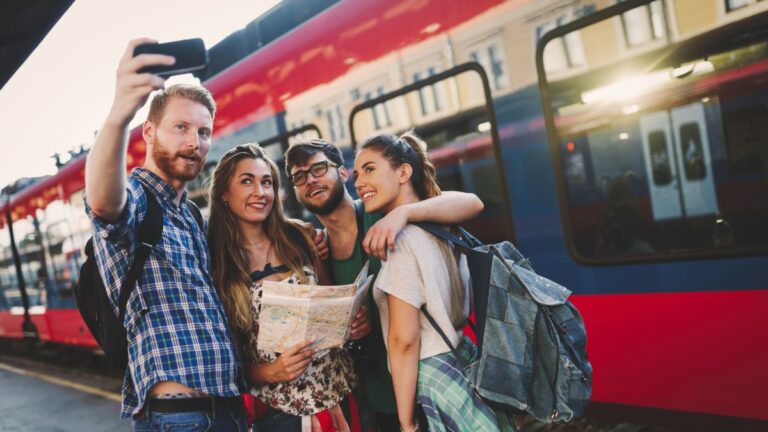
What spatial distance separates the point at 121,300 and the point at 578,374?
1.28 meters

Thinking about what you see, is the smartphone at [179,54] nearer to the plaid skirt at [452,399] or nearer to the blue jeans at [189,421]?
the blue jeans at [189,421]

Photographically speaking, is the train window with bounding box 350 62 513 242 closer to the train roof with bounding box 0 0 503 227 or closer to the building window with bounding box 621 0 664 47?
the train roof with bounding box 0 0 503 227

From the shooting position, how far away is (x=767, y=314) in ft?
7.55

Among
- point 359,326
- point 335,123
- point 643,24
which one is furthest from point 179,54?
point 335,123

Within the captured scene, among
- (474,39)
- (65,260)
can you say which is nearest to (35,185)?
(65,260)

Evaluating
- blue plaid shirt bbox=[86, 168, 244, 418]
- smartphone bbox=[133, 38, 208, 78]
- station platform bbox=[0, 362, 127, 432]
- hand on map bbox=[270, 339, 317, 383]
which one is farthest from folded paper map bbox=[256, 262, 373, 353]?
station platform bbox=[0, 362, 127, 432]

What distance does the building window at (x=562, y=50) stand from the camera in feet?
8.93

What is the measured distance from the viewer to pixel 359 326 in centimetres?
196

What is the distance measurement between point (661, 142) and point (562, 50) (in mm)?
640

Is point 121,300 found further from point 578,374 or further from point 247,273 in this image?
point 578,374

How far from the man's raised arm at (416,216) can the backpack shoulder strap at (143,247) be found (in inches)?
23.6

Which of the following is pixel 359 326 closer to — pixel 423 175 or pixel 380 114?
pixel 423 175

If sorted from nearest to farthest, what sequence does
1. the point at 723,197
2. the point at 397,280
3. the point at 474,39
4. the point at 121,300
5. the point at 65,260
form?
1. the point at 121,300
2. the point at 397,280
3. the point at 723,197
4. the point at 474,39
5. the point at 65,260

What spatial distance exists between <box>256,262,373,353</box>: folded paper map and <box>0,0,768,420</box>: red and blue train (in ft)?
4.98
